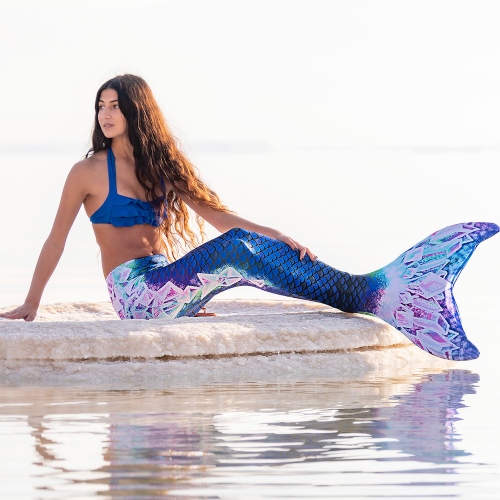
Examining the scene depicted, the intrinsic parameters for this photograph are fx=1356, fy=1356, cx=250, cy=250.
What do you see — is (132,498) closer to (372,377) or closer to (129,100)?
(372,377)

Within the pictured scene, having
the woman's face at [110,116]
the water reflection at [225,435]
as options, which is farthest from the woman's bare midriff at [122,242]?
the water reflection at [225,435]

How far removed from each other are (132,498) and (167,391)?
1846 millimetres

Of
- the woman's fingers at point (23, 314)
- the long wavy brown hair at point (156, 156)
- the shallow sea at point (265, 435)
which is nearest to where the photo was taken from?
the shallow sea at point (265, 435)

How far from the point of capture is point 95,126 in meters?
6.62

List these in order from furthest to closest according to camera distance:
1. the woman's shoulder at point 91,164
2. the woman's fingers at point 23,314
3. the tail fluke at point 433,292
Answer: the woman's shoulder at point 91,164 → the woman's fingers at point 23,314 → the tail fluke at point 433,292

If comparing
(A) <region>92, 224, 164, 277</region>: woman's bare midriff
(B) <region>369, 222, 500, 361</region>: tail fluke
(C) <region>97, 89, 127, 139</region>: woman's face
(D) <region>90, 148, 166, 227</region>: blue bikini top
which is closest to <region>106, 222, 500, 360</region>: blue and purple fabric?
(B) <region>369, 222, 500, 361</region>: tail fluke

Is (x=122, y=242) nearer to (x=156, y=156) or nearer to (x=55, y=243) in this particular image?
(x=55, y=243)

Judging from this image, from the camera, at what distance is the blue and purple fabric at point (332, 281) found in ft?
20.1

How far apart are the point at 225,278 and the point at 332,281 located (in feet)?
1.73

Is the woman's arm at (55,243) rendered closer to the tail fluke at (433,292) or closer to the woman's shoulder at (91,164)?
the woman's shoulder at (91,164)

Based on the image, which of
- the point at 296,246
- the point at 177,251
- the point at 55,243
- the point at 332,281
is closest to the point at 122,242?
the point at 55,243

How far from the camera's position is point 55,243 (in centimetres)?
638

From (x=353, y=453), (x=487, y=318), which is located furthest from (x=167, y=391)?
(x=487, y=318)

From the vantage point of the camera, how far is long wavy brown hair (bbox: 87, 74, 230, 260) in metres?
6.56
